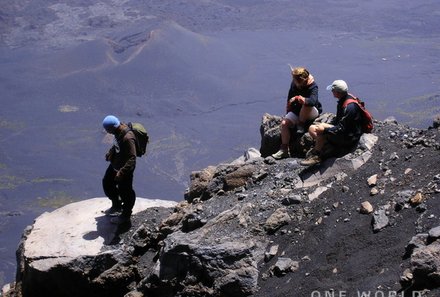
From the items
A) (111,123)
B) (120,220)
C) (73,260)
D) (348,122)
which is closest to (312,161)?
(348,122)

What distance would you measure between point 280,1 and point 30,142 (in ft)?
171

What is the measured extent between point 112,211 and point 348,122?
3.86m

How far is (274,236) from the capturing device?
319 inches

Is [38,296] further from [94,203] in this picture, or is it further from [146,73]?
[146,73]

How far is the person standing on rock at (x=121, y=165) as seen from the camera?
29.4 ft

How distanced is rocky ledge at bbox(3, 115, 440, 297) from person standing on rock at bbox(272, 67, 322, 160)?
221 millimetres

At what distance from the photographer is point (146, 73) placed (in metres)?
77.0

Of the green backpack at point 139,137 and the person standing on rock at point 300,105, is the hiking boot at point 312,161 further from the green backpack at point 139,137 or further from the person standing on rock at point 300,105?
the green backpack at point 139,137

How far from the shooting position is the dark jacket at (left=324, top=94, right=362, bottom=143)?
864cm

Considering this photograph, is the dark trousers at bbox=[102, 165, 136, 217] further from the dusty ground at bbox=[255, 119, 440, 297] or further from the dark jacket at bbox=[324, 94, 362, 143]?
the dark jacket at bbox=[324, 94, 362, 143]

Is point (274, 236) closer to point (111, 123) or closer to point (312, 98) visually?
point (312, 98)

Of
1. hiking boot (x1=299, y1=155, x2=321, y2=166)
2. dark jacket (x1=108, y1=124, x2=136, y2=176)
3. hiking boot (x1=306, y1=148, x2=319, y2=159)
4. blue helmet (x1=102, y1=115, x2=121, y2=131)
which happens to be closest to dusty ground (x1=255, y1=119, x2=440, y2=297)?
hiking boot (x1=299, y1=155, x2=321, y2=166)

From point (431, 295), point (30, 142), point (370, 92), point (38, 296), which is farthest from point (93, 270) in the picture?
point (370, 92)

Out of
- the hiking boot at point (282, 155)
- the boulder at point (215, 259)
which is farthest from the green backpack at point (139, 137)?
the hiking boot at point (282, 155)
